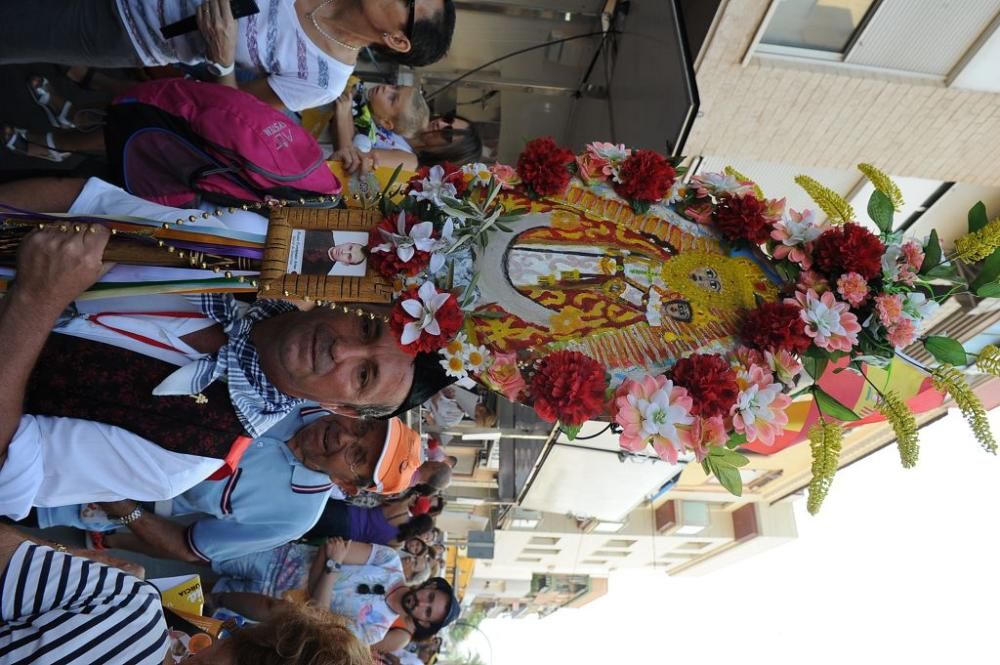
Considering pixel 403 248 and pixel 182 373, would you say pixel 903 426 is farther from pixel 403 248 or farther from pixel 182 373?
pixel 182 373

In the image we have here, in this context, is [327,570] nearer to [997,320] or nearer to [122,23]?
[122,23]

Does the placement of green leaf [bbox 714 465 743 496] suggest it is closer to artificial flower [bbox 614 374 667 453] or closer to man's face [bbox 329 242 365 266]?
artificial flower [bbox 614 374 667 453]

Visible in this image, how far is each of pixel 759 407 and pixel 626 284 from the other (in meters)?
0.59

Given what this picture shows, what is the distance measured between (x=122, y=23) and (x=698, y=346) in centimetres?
241

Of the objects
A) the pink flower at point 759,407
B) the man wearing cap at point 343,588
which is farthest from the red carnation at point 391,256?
the man wearing cap at point 343,588

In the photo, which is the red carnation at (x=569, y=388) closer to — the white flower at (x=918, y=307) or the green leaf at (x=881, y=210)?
the white flower at (x=918, y=307)

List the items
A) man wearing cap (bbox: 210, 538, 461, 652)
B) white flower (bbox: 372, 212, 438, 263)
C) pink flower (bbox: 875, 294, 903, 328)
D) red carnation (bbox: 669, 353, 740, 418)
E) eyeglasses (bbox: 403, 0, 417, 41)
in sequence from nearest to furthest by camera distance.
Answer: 1. red carnation (bbox: 669, 353, 740, 418)
2. white flower (bbox: 372, 212, 438, 263)
3. pink flower (bbox: 875, 294, 903, 328)
4. eyeglasses (bbox: 403, 0, 417, 41)
5. man wearing cap (bbox: 210, 538, 461, 652)

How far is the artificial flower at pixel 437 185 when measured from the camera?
7.25 feet

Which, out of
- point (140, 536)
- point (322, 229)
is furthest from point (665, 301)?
point (140, 536)

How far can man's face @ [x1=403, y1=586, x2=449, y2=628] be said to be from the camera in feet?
15.4

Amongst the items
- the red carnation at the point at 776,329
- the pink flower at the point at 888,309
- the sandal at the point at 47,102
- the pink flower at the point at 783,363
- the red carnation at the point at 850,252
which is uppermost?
the sandal at the point at 47,102

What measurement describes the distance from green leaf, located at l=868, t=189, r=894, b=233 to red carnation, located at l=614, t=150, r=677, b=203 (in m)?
0.75

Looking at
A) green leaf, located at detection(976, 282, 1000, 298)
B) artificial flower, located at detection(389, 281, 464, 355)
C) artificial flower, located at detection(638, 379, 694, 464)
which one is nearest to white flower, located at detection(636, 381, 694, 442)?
artificial flower, located at detection(638, 379, 694, 464)

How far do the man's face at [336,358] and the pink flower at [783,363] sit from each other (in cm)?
124
